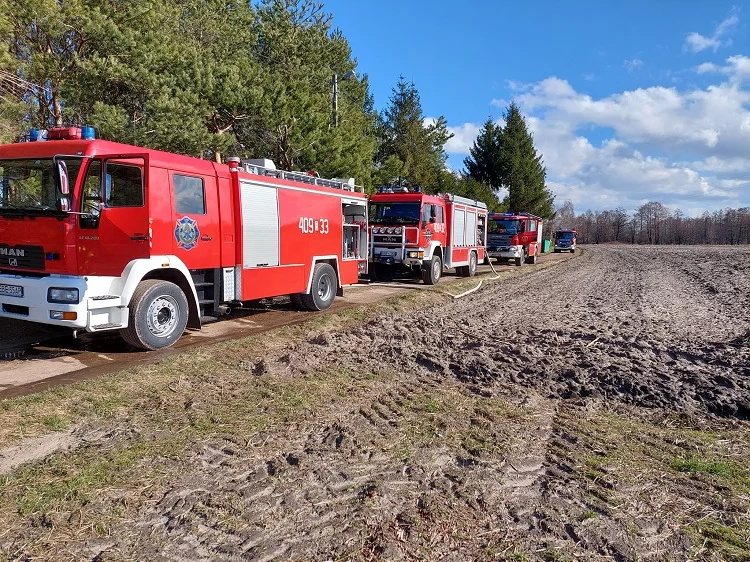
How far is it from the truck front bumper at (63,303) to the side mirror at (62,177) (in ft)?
3.72

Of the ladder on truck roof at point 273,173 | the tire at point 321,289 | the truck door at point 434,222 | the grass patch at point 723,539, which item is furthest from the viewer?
the truck door at point 434,222

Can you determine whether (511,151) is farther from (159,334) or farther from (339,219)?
(159,334)

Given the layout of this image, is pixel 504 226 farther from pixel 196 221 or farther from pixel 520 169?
pixel 520 169

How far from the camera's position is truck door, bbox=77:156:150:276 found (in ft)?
23.2

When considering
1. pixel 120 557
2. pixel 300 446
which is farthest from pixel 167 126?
pixel 120 557

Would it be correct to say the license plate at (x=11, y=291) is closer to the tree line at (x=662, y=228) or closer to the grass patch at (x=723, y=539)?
the grass patch at (x=723, y=539)

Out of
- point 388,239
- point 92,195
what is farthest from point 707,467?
point 388,239

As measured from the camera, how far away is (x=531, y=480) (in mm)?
3666

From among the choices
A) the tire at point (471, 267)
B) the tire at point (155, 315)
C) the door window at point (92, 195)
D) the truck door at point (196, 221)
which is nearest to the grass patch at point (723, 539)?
the tire at point (155, 315)

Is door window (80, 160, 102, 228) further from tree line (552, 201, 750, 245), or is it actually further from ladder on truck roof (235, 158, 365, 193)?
tree line (552, 201, 750, 245)

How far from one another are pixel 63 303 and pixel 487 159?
2163 inches

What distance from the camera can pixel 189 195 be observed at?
805 cm

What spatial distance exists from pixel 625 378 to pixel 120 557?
5.35 metres

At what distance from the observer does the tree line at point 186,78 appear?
44.6 feet
